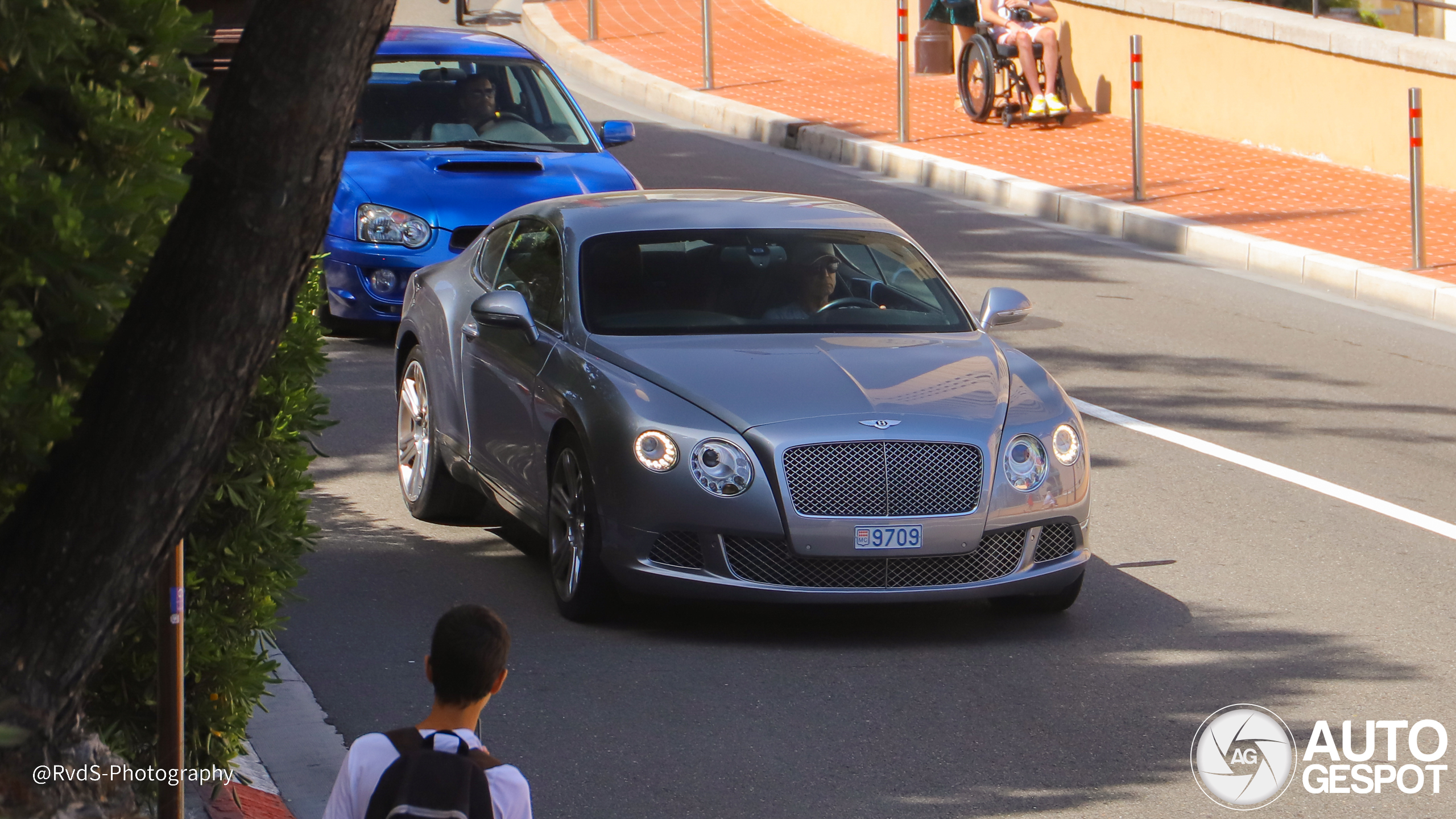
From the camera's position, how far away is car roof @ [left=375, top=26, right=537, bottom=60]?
13359 mm

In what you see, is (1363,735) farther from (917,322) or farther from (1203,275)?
(1203,275)

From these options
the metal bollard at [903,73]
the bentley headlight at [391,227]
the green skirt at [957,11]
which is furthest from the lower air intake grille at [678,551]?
the green skirt at [957,11]

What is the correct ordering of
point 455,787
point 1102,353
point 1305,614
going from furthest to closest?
A: point 1102,353 < point 1305,614 < point 455,787

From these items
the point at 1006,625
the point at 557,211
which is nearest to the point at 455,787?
the point at 1006,625

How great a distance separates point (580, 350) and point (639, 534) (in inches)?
38.1

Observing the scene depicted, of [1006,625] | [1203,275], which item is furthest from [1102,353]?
[1006,625]

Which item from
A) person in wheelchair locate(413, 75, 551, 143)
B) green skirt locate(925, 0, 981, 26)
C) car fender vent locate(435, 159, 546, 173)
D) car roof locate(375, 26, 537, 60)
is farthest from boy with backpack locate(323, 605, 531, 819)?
green skirt locate(925, 0, 981, 26)

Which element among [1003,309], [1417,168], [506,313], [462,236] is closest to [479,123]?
[462,236]

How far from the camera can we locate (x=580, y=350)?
7473mm

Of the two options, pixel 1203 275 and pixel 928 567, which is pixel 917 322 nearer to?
pixel 928 567

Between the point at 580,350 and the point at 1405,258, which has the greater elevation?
the point at 580,350

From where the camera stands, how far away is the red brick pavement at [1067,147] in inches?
623

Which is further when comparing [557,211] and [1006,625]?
[557,211]

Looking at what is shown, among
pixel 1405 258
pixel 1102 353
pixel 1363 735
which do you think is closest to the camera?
pixel 1363 735
